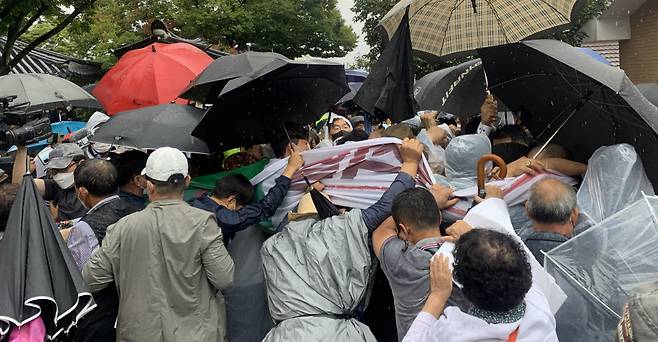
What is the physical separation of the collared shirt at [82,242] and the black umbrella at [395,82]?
Answer: 186cm

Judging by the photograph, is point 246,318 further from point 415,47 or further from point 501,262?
point 415,47

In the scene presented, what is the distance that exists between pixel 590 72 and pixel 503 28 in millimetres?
1880

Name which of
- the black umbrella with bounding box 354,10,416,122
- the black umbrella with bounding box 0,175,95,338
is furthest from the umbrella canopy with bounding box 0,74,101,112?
the black umbrella with bounding box 354,10,416,122

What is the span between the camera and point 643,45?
15766 millimetres

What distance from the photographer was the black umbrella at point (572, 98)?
3002 millimetres

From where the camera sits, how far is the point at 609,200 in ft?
9.95

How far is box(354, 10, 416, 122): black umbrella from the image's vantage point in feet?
12.8

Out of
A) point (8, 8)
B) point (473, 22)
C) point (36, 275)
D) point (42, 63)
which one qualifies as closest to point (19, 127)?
point (36, 275)

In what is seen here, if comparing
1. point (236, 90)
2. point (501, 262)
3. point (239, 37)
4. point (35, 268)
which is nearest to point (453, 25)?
point (236, 90)

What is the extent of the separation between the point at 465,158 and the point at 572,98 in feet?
2.41

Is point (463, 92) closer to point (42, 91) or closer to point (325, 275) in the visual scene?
point (325, 275)

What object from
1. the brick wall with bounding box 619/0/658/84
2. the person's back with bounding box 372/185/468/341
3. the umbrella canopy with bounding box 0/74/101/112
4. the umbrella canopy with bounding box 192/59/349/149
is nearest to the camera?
the person's back with bounding box 372/185/468/341

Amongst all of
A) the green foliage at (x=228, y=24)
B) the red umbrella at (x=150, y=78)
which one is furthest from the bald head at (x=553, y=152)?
the green foliage at (x=228, y=24)

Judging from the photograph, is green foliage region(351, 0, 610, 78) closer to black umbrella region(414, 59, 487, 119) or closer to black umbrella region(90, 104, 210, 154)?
black umbrella region(414, 59, 487, 119)
